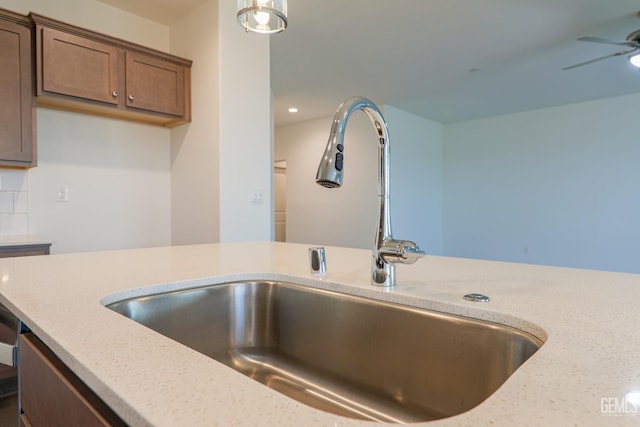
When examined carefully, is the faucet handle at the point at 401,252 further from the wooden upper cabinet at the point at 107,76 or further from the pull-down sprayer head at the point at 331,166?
the wooden upper cabinet at the point at 107,76

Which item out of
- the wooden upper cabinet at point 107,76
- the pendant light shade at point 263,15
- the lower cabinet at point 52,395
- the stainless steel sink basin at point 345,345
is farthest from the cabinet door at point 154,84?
the lower cabinet at point 52,395

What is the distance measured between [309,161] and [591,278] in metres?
5.55

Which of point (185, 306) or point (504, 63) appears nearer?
point (185, 306)

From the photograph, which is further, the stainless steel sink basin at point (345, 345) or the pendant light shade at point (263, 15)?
the pendant light shade at point (263, 15)

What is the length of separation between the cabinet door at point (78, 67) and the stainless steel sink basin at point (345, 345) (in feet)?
7.35

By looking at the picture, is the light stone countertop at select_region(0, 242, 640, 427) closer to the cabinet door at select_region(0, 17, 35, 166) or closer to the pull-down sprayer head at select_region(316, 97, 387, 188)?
the pull-down sprayer head at select_region(316, 97, 387, 188)

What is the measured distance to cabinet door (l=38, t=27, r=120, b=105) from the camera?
2.36 metres

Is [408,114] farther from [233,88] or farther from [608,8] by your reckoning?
[233,88]

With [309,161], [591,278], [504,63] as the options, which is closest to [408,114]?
[309,161]

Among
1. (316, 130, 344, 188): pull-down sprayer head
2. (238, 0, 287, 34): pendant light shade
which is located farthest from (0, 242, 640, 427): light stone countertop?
(238, 0, 287, 34): pendant light shade

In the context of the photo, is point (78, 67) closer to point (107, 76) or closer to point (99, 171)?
point (107, 76)

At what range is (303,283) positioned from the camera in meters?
0.96

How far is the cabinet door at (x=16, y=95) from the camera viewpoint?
2262 millimetres

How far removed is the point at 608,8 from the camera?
287cm
